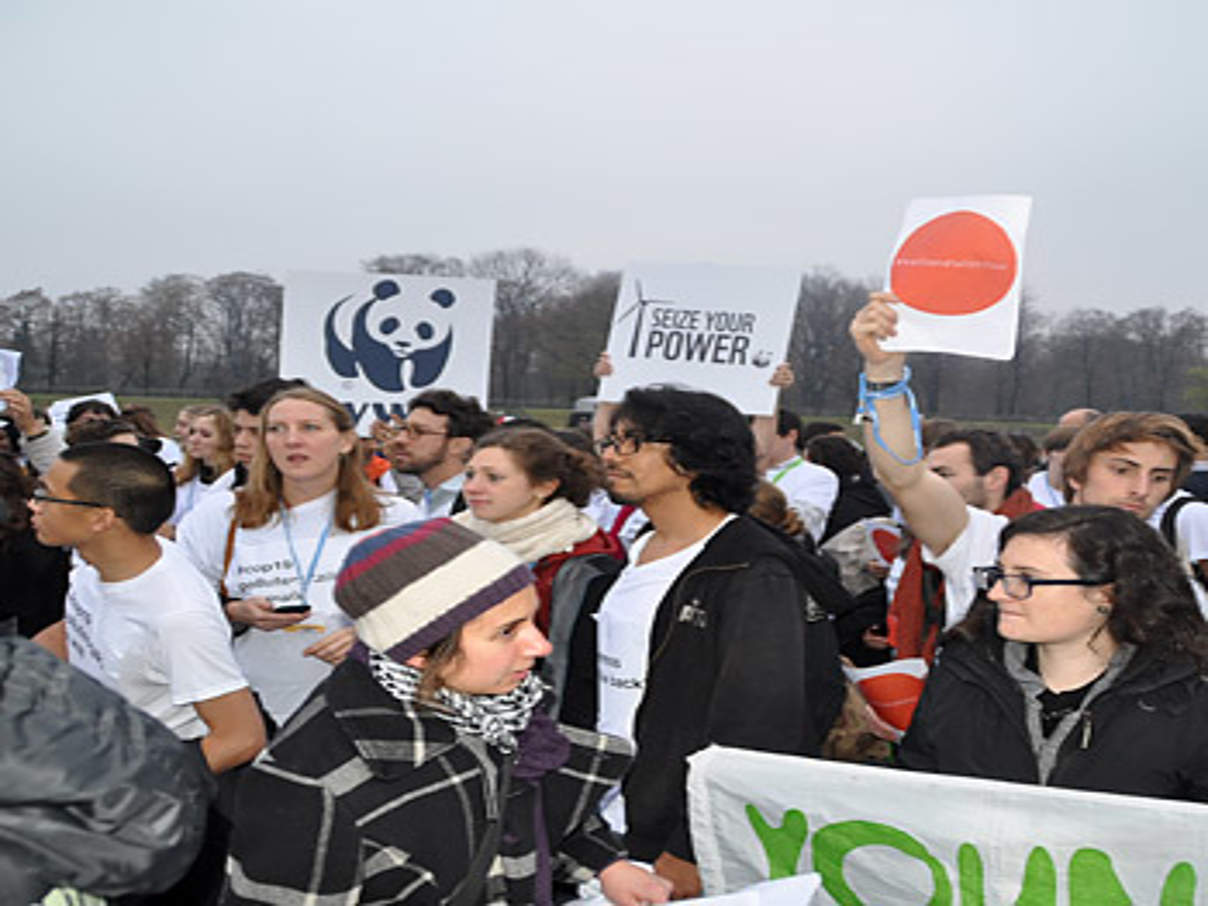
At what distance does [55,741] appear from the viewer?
124cm

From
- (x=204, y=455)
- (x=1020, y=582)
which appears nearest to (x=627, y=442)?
(x=1020, y=582)

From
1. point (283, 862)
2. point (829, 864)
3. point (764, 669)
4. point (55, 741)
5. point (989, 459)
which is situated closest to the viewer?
point (55, 741)

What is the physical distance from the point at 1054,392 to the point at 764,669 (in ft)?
146

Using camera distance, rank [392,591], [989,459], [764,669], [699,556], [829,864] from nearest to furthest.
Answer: [392,591] < [829,864] < [764,669] < [699,556] < [989,459]

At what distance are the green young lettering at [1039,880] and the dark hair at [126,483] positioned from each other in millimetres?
2499

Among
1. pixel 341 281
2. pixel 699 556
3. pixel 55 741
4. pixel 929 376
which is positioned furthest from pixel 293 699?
pixel 929 376

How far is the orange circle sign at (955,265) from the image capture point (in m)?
3.53

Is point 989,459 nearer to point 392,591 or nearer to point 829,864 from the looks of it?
point 829,864

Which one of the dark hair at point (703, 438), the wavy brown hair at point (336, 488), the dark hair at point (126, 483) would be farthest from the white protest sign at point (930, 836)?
the wavy brown hair at point (336, 488)

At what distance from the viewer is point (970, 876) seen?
277 cm

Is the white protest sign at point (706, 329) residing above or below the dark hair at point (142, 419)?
above

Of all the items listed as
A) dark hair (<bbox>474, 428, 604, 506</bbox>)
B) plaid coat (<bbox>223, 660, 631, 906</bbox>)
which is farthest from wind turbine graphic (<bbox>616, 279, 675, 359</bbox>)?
plaid coat (<bbox>223, 660, 631, 906</bbox>)

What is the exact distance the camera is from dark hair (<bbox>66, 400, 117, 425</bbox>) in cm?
912

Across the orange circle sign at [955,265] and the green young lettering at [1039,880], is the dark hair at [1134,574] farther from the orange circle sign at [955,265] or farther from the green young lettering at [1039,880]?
the orange circle sign at [955,265]
